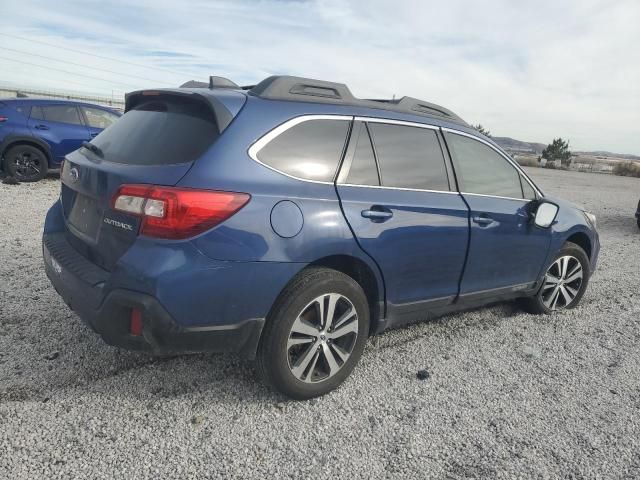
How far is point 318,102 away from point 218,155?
2.49ft

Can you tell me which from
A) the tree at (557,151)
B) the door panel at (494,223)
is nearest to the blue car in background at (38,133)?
the door panel at (494,223)

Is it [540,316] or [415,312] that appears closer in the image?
[415,312]

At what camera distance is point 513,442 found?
256cm

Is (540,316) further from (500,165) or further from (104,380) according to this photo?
(104,380)

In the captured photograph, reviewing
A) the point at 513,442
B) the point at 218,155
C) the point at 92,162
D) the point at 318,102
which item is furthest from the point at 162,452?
the point at 318,102

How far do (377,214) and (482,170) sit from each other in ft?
4.19

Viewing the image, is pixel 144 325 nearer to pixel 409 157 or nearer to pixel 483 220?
pixel 409 157

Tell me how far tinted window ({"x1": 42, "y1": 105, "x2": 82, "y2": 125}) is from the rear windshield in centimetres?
747

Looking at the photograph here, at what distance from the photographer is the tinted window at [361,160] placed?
2840 mm

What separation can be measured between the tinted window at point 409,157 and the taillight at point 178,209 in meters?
1.10

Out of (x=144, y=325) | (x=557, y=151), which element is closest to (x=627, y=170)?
(x=557, y=151)

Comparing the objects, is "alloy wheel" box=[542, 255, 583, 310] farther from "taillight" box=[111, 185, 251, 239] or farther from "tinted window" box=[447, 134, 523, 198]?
"taillight" box=[111, 185, 251, 239]

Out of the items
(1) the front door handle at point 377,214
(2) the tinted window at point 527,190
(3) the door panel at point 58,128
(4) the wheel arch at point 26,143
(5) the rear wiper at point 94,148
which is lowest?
(4) the wheel arch at point 26,143

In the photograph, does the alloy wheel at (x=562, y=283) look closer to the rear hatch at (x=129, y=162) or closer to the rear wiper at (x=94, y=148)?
the rear hatch at (x=129, y=162)
